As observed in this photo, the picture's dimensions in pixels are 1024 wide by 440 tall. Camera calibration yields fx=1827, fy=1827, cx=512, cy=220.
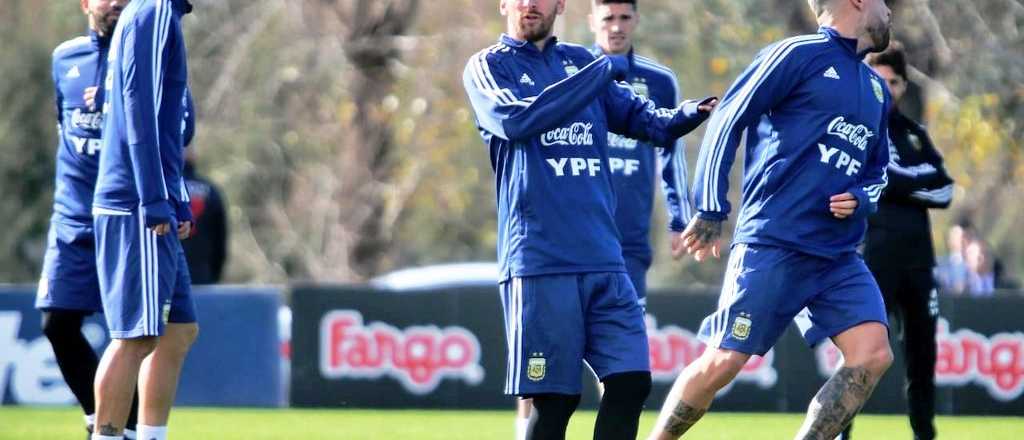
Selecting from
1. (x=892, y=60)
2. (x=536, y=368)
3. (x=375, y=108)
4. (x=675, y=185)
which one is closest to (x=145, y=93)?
(x=536, y=368)

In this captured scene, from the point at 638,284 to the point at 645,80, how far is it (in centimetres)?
111

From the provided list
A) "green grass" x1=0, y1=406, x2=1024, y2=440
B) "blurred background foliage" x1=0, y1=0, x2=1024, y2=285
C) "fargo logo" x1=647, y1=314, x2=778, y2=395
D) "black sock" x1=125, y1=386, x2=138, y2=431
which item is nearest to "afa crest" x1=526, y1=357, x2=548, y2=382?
"black sock" x1=125, y1=386, x2=138, y2=431

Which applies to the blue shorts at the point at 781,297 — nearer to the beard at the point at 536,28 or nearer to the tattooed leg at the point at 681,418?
the tattooed leg at the point at 681,418

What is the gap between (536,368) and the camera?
6.85 meters

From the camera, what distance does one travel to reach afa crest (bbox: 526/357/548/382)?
684cm

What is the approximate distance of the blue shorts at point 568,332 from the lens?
683 centimetres

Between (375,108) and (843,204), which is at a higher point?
(843,204)

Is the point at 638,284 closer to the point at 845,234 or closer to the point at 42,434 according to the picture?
the point at 845,234

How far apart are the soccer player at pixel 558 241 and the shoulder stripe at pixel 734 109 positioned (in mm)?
434

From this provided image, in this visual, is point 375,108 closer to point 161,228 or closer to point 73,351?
point 73,351

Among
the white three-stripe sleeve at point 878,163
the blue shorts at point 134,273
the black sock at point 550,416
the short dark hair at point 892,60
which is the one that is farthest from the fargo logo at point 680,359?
the black sock at point 550,416

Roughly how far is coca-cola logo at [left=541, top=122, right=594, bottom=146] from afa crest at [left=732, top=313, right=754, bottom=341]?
3.38 ft

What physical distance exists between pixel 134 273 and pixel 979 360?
26.8ft

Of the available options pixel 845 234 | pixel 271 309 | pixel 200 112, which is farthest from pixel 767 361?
pixel 200 112
